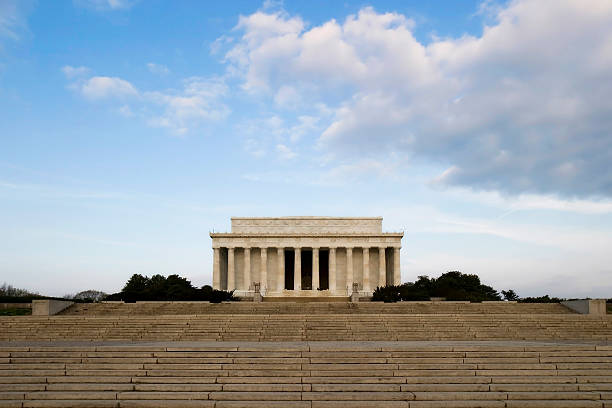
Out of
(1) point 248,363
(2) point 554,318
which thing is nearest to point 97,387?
(1) point 248,363

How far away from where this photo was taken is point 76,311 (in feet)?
122

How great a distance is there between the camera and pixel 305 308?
36.4 m

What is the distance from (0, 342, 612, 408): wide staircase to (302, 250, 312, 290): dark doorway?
2428 inches

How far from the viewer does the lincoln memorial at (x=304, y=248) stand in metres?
67.3

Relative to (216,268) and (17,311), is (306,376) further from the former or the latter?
(216,268)

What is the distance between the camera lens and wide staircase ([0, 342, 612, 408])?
1329cm

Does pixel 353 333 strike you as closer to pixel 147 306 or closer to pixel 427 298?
pixel 147 306

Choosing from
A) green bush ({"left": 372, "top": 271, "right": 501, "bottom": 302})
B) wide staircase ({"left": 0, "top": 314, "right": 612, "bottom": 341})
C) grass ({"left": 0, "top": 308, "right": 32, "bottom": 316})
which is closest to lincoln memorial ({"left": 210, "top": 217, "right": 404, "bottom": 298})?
green bush ({"left": 372, "top": 271, "right": 501, "bottom": 302})

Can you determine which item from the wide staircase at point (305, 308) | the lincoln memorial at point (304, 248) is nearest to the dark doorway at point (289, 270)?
the lincoln memorial at point (304, 248)

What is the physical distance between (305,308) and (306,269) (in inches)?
1651

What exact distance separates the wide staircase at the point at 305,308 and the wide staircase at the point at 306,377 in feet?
64.6

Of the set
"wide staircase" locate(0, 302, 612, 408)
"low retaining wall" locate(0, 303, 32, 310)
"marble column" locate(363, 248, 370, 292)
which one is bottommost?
"wide staircase" locate(0, 302, 612, 408)

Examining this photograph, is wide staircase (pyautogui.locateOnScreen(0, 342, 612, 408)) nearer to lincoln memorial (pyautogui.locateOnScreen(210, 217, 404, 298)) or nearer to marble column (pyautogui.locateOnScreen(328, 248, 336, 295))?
lincoln memorial (pyautogui.locateOnScreen(210, 217, 404, 298))

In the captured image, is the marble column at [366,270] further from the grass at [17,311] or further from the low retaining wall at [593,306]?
the grass at [17,311]
